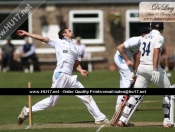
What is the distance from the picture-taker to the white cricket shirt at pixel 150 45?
12.4 m

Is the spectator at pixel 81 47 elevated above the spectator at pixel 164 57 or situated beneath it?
elevated above

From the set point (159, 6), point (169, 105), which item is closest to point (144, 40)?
point (169, 105)

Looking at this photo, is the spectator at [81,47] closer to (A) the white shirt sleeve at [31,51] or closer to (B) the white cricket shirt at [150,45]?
(A) the white shirt sleeve at [31,51]

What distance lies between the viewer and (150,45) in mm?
12477

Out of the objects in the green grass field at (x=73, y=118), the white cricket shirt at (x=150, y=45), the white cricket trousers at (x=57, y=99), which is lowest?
the green grass field at (x=73, y=118)

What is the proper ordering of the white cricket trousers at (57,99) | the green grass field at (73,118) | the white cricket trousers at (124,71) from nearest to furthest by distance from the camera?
the green grass field at (73,118)
the white cricket trousers at (57,99)
the white cricket trousers at (124,71)

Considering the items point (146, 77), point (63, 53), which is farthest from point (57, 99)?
point (146, 77)

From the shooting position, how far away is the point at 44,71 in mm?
31469

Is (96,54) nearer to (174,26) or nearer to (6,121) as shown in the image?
(174,26)

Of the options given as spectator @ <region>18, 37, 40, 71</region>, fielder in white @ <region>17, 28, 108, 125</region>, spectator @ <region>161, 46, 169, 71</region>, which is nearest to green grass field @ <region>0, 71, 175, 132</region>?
fielder in white @ <region>17, 28, 108, 125</region>

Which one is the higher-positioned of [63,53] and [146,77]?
[63,53]

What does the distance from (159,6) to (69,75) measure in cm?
347

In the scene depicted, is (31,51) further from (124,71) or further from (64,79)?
(64,79)

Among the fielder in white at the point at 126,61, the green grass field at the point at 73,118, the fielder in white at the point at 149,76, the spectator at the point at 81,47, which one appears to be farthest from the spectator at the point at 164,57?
the fielder in white at the point at 149,76
